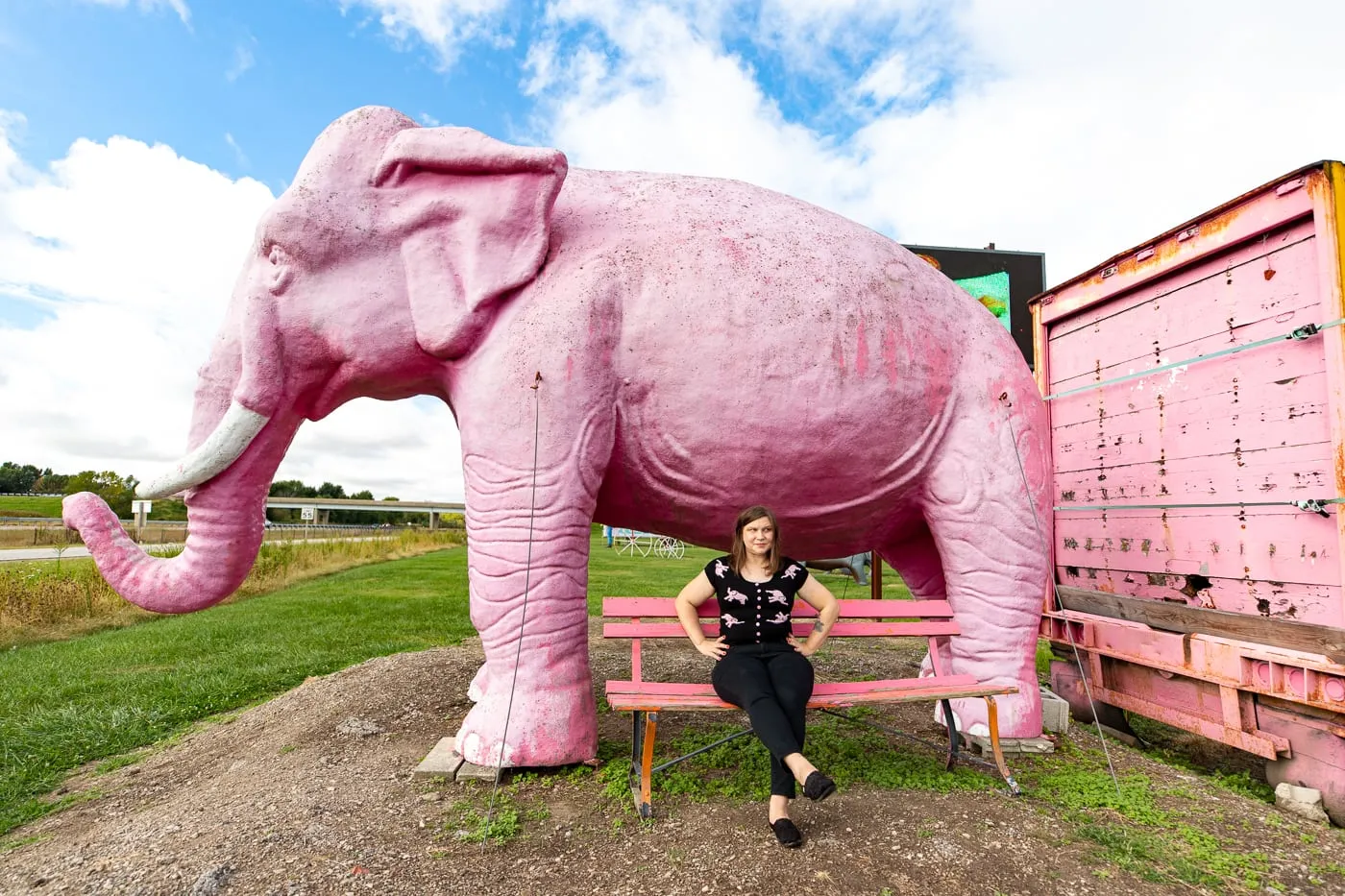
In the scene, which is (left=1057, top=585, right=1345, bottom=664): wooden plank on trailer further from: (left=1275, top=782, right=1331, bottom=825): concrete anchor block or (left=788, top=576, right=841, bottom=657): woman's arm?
(left=788, top=576, right=841, bottom=657): woman's arm

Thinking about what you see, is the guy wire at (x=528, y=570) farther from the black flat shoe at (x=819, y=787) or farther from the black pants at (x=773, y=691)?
the black flat shoe at (x=819, y=787)

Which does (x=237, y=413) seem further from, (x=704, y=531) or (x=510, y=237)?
(x=704, y=531)

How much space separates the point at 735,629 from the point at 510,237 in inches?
72.3

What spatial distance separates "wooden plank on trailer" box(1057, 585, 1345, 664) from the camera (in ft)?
9.72

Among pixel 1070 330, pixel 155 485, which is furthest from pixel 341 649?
pixel 1070 330

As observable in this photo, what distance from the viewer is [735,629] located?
2859mm

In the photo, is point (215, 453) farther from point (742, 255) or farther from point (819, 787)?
point (819, 787)

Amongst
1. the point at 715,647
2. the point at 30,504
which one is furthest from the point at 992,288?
the point at 30,504

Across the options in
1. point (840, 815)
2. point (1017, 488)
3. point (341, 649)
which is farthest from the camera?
point (341, 649)

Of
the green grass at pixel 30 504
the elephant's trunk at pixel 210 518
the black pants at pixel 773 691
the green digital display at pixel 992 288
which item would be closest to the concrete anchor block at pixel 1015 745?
the black pants at pixel 773 691

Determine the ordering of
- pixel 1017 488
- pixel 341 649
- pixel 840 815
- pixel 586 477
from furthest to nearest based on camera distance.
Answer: pixel 341 649 < pixel 1017 488 < pixel 586 477 < pixel 840 815

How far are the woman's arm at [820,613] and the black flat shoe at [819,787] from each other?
0.72 metres

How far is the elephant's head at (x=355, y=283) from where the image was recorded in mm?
3115

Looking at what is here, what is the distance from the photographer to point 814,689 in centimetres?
286
